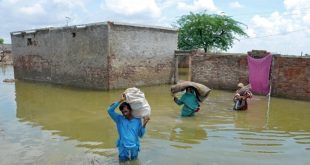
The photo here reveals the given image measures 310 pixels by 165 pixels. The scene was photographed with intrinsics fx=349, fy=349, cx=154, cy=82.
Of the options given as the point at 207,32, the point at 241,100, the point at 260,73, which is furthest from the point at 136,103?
the point at 207,32

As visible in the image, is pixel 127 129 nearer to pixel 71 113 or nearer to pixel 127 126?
pixel 127 126

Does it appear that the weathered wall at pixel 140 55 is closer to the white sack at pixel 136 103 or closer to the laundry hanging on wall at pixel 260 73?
the laundry hanging on wall at pixel 260 73

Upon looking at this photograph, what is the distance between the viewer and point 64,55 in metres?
18.9

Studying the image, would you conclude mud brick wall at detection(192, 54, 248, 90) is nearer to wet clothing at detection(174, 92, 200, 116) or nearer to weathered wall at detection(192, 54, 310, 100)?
weathered wall at detection(192, 54, 310, 100)

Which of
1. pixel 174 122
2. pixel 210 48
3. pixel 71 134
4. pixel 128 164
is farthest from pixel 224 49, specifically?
pixel 128 164

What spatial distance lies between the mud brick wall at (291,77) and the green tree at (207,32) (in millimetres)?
15412

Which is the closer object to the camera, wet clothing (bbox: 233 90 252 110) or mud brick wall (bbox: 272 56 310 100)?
wet clothing (bbox: 233 90 252 110)

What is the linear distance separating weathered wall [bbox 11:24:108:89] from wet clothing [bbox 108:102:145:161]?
429 inches

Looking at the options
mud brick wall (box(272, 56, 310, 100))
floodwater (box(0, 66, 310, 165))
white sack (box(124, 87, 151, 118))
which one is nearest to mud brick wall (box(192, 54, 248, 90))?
mud brick wall (box(272, 56, 310, 100))

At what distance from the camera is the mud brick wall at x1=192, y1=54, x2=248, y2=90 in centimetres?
1602

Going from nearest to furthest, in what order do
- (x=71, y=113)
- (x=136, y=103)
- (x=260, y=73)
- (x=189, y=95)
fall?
(x=136, y=103) < (x=189, y=95) < (x=71, y=113) < (x=260, y=73)

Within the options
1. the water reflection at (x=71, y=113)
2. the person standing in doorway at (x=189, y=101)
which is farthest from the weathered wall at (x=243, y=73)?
the person standing in doorway at (x=189, y=101)

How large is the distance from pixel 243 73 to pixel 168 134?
8.65 m

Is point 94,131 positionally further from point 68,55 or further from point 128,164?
point 68,55
